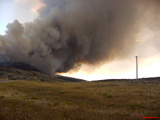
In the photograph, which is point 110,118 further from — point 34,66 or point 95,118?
point 34,66

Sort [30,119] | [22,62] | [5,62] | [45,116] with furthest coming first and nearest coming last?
[5,62]
[22,62]
[45,116]
[30,119]

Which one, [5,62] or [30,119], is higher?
[5,62]

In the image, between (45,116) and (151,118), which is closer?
(151,118)

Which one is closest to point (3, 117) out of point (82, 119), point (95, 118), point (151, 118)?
point (82, 119)

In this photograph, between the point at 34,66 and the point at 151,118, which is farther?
the point at 34,66

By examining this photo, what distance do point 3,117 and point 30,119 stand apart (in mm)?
1575

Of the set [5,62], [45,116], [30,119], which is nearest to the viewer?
[30,119]

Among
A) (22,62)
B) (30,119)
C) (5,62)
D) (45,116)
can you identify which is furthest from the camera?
(5,62)

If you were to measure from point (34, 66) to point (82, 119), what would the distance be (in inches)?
6355

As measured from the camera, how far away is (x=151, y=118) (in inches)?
345

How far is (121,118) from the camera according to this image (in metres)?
9.12

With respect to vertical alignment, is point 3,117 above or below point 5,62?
below

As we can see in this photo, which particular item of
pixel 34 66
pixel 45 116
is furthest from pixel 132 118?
pixel 34 66

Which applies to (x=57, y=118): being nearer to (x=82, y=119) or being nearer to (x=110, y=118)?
(x=82, y=119)
